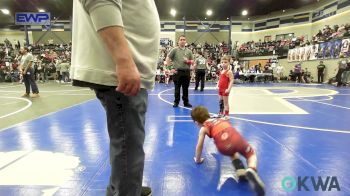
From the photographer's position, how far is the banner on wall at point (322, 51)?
16.6 meters

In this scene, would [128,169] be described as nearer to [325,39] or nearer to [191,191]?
[191,191]

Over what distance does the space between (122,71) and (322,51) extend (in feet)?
70.4

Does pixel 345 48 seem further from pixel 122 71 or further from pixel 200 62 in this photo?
pixel 122 71

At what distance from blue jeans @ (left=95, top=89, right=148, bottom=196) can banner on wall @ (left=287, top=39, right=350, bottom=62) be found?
60.1ft

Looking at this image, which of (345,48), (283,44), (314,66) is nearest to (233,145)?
(345,48)

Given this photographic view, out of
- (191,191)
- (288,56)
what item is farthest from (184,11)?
(191,191)

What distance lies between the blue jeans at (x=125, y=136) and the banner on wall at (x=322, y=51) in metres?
18.3

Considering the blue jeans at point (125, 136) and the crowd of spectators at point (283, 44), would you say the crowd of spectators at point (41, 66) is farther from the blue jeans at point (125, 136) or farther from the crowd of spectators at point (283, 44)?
the blue jeans at point (125, 136)

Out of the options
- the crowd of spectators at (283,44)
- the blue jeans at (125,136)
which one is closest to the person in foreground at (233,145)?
the blue jeans at (125,136)

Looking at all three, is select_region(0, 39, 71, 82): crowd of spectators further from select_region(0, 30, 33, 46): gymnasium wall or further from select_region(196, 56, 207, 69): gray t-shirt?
select_region(196, 56, 207, 69): gray t-shirt

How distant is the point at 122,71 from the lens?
3.78 feet

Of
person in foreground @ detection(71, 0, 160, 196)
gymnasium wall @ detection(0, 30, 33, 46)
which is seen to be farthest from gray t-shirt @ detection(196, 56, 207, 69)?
gymnasium wall @ detection(0, 30, 33, 46)

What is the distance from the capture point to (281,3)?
24.7 metres

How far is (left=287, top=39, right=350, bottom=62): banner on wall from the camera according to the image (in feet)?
54.4
